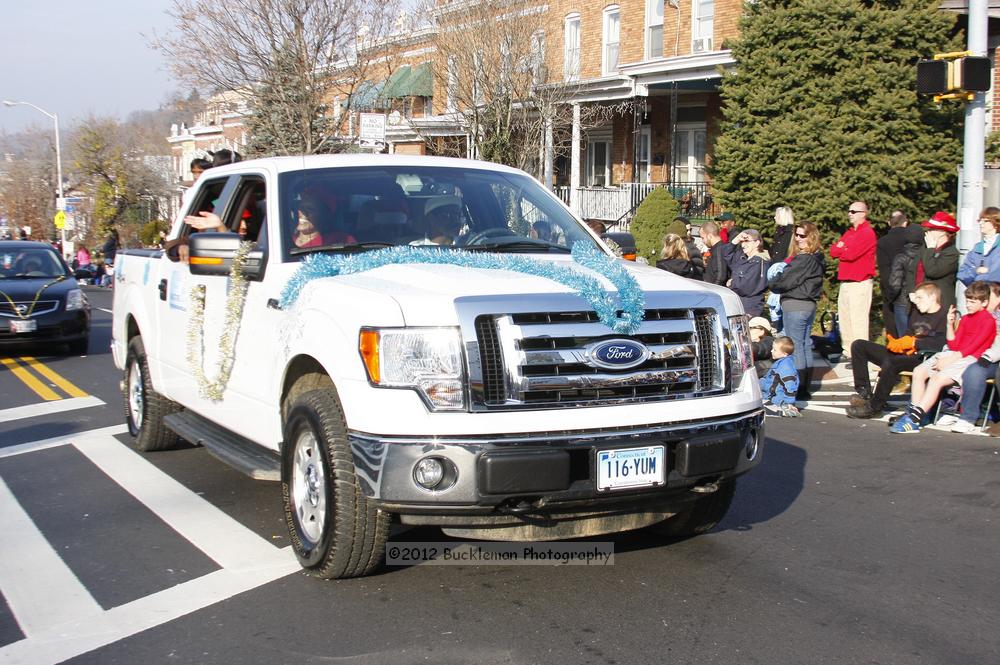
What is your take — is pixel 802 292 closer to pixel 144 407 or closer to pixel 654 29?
pixel 144 407

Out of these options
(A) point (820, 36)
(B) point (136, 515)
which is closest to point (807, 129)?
(A) point (820, 36)

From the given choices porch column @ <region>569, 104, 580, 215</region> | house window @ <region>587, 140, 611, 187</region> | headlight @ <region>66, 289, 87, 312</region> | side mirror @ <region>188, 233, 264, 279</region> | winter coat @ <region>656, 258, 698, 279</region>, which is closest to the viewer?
side mirror @ <region>188, 233, 264, 279</region>

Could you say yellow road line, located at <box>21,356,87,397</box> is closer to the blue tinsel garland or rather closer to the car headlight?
the blue tinsel garland

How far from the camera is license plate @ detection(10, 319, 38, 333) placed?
46.7 feet

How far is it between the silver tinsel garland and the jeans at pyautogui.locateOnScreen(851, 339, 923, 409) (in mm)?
6163

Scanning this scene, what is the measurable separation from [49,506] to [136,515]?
67 cm

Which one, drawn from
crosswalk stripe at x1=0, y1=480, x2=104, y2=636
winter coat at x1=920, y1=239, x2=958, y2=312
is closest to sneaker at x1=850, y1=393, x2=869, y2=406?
winter coat at x1=920, y1=239, x2=958, y2=312

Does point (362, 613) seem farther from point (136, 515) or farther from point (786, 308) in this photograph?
point (786, 308)

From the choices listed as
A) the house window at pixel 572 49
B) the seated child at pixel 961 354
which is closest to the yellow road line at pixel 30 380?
the seated child at pixel 961 354

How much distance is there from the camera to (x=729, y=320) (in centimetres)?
513

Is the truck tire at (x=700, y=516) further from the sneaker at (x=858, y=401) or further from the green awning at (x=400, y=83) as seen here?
the green awning at (x=400, y=83)

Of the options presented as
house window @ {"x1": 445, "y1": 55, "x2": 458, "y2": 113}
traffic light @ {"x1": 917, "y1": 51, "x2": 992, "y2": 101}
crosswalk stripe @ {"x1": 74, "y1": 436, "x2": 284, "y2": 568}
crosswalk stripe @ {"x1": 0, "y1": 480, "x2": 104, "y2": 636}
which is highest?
house window @ {"x1": 445, "y1": 55, "x2": 458, "y2": 113}

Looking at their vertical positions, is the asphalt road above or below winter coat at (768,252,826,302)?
below

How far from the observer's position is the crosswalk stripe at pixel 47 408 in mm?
10172
